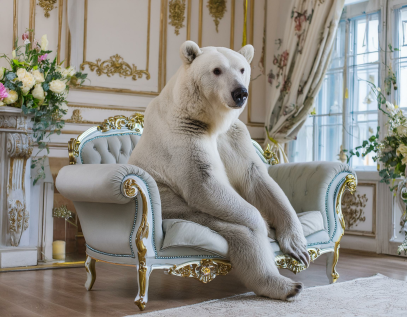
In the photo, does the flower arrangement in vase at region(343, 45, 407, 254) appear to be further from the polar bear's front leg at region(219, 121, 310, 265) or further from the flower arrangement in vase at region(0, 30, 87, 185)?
the flower arrangement in vase at region(0, 30, 87, 185)

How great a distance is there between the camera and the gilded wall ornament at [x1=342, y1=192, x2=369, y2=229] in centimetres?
427

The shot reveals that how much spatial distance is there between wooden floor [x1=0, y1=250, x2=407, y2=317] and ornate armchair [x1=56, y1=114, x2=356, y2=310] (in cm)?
16

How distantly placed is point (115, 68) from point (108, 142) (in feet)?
6.20

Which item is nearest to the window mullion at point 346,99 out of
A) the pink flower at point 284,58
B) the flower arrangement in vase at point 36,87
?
the pink flower at point 284,58

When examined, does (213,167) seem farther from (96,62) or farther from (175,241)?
(96,62)

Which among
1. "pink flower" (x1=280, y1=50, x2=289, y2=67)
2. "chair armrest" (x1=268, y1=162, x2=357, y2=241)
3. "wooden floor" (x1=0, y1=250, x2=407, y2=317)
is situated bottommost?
"wooden floor" (x1=0, y1=250, x2=407, y2=317)

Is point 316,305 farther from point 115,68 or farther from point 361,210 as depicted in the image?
point 115,68

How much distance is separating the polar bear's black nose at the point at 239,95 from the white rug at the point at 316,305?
2.68 feet

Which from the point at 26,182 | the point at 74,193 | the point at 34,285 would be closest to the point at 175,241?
the point at 74,193

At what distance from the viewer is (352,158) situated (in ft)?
14.4

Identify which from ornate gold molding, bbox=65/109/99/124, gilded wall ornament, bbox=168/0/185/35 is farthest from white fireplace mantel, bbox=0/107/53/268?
gilded wall ornament, bbox=168/0/185/35

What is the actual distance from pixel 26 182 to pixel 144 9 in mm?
2076

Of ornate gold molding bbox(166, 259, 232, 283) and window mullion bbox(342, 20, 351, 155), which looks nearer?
ornate gold molding bbox(166, 259, 232, 283)

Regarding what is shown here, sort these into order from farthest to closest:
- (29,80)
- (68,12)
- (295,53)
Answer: (295,53) → (68,12) → (29,80)
